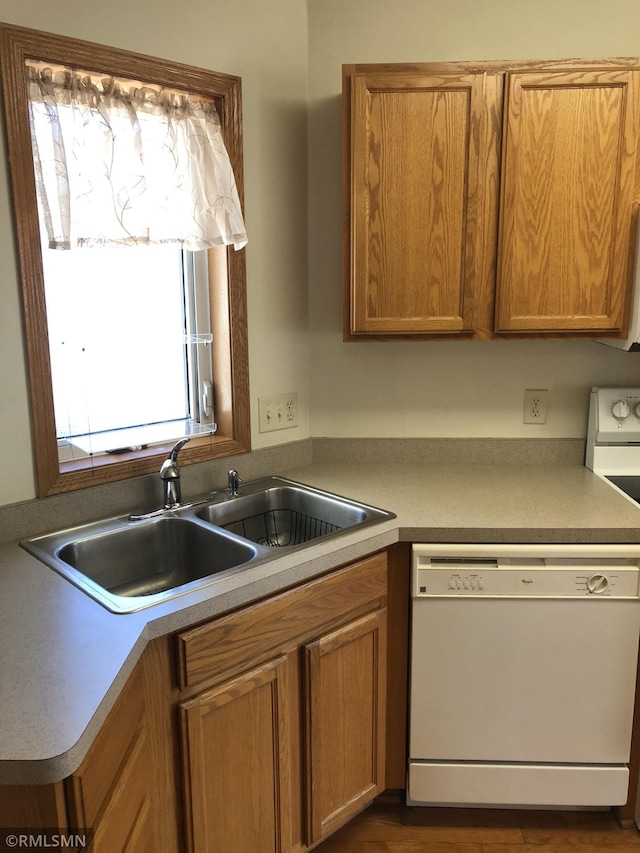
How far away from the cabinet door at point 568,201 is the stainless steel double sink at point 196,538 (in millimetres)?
791

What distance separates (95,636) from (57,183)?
1071mm

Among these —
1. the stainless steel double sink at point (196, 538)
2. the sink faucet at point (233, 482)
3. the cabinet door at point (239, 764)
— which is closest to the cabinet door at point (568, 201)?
the stainless steel double sink at point (196, 538)

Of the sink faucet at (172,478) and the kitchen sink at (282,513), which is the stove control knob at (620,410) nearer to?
the kitchen sink at (282,513)

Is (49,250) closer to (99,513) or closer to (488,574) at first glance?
(99,513)

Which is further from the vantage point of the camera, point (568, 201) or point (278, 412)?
point (278, 412)

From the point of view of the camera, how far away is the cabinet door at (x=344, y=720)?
69.3 inches

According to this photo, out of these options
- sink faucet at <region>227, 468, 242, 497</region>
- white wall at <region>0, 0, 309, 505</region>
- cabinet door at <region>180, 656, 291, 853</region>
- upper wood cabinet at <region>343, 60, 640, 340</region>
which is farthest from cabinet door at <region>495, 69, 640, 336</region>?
cabinet door at <region>180, 656, 291, 853</region>

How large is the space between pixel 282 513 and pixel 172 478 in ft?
1.33

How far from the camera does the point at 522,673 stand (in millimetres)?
1922

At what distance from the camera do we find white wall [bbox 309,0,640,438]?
2.18m

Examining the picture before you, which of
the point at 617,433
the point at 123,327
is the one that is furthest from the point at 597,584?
the point at 123,327

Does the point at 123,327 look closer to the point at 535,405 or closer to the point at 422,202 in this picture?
the point at 422,202

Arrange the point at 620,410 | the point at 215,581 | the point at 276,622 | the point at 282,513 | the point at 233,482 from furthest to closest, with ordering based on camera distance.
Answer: the point at 620,410
the point at 282,513
the point at 233,482
the point at 276,622
the point at 215,581

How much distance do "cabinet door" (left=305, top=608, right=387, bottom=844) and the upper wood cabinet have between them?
0.88 metres
